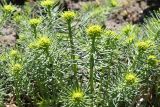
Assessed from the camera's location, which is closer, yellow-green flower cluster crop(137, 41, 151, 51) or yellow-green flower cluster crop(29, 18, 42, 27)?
yellow-green flower cluster crop(137, 41, 151, 51)

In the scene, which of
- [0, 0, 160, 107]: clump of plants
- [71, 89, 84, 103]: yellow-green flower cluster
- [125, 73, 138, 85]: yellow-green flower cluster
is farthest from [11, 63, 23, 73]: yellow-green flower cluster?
[125, 73, 138, 85]: yellow-green flower cluster

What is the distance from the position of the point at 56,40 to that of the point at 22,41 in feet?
1.07

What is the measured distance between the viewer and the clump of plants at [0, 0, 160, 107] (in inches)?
87.4

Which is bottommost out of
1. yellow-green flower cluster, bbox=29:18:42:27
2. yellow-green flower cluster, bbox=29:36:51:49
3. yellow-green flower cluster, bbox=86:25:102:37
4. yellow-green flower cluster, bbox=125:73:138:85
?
yellow-green flower cluster, bbox=125:73:138:85

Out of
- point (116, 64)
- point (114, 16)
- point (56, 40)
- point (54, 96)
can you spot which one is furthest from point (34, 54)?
point (114, 16)

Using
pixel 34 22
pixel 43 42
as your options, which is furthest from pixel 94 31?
pixel 34 22

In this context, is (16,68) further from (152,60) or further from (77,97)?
(152,60)

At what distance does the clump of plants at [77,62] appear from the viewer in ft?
7.28

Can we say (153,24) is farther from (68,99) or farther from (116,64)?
(68,99)

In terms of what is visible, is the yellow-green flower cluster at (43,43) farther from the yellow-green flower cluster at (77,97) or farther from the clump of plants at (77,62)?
the yellow-green flower cluster at (77,97)

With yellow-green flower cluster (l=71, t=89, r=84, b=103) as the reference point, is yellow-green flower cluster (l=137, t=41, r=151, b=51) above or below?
above

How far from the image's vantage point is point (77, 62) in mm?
2338

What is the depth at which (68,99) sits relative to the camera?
2.18m

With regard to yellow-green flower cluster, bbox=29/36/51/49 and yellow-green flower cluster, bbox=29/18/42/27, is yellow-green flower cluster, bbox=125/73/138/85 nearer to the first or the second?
yellow-green flower cluster, bbox=29/36/51/49
